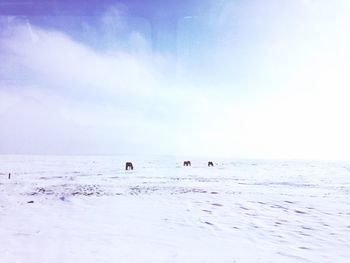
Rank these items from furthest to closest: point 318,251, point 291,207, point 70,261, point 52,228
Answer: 1. point 291,207
2. point 52,228
3. point 318,251
4. point 70,261

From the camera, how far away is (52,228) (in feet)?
26.5

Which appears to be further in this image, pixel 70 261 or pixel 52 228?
pixel 52 228

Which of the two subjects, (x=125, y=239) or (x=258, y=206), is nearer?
(x=125, y=239)

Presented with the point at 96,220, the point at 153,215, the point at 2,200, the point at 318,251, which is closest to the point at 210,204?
the point at 153,215

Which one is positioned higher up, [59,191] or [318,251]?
[59,191]

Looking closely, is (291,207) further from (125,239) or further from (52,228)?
(52,228)

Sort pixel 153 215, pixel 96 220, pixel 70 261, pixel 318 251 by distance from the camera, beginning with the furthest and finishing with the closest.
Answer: pixel 153 215 < pixel 96 220 < pixel 318 251 < pixel 70 261

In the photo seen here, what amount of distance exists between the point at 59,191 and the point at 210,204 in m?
7.29

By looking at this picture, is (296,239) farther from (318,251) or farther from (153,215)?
(153,215)

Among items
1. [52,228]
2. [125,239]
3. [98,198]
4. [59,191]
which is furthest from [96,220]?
[59,191]

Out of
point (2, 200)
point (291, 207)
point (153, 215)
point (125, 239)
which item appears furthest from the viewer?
point (2, 200)

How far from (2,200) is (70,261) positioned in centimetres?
804

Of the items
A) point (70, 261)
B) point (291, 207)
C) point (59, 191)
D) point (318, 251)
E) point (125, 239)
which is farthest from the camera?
point (59, 191)

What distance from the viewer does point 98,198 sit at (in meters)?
12.9
